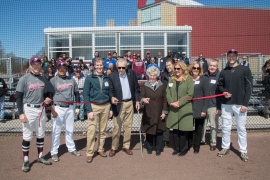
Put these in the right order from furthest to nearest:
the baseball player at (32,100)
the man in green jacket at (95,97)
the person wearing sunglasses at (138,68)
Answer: the person wearing sunglasses at (138,68) → the man in green jacket at (95,97) → the baseball player at (32,100)

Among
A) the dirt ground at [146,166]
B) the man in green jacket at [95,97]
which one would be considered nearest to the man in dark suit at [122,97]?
the man in green jacket at [95,97]

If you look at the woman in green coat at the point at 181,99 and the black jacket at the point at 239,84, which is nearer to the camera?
the black jacket at the point at 239,84

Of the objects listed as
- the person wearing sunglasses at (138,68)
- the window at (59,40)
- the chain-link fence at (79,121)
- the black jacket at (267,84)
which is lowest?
the chain-link fence at (79,121)

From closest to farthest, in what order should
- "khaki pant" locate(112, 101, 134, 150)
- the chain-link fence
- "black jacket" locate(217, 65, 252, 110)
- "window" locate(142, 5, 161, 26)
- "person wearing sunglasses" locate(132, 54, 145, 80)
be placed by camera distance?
"black jacket" locate(217, 65, 252, 110) < "khaki pant" locate(112, 101, 134, 150) < the chain-link fence < "person wearing sunglasses" locate(132, 54, 145, 80) < "window" locate(142, 5, 161, 26)

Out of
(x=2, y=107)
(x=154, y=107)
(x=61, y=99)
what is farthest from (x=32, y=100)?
(x=2, y=107)

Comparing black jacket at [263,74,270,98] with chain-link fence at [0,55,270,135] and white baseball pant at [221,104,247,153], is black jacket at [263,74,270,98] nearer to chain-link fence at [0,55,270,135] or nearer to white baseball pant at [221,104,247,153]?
chain-link fence at [0,55,270,135]

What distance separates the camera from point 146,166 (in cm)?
439

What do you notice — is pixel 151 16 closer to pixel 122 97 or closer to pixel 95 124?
pixel 122 97

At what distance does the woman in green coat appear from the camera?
15.5 ft

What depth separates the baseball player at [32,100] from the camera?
4.20 meters

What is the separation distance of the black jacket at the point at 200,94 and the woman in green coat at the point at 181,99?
0.37 ft

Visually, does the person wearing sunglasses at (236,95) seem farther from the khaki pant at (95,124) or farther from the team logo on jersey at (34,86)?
the team logo on jersey at (34,86)

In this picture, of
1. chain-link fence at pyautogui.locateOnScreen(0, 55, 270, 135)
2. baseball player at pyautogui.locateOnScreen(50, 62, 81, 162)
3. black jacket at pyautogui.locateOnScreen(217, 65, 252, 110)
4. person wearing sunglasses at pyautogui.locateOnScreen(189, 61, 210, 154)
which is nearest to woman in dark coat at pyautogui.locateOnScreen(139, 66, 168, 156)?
person wearing sunglasses at pyautogui.locateOnScreen(189, 61, 210, 154)

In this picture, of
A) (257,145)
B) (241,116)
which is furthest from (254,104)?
(241,116)
